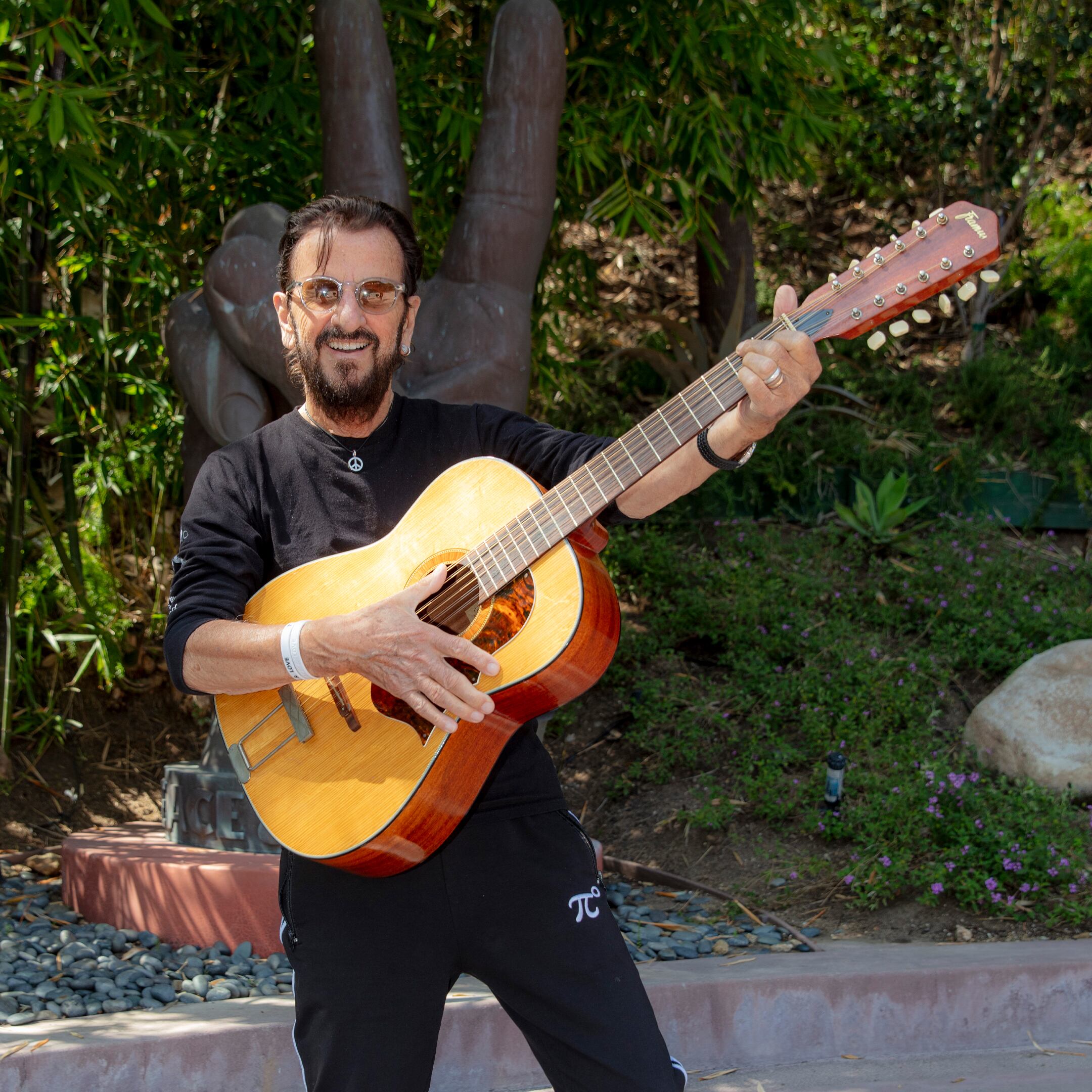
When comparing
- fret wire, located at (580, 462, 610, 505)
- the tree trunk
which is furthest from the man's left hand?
the tree trunk

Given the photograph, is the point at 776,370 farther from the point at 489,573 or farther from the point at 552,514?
the point at 489,573

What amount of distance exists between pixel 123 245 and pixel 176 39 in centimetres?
85

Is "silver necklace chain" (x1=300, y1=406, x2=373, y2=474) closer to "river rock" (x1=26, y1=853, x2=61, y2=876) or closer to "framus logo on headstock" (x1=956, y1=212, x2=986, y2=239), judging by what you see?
"framus logo on headstock" (x1=956, y1=212, x2=986, y2=239)

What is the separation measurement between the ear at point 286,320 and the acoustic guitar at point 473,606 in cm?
35

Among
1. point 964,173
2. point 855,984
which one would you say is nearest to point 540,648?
point 855,984

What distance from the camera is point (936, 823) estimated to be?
3.36m

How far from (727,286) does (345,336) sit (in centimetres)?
394

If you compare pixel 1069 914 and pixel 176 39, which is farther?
pixel 176 39

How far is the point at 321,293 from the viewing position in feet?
6.17

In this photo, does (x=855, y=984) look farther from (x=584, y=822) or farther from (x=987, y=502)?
(x=987, y=502)

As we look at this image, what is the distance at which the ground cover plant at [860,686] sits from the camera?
329 centimetres

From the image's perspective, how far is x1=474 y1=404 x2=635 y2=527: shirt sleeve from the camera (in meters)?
1.84

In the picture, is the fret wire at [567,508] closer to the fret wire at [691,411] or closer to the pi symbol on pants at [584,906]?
the fret wire at [691,411]

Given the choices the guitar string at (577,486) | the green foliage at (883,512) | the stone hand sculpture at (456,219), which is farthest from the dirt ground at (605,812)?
the guitar string at (577,486)
